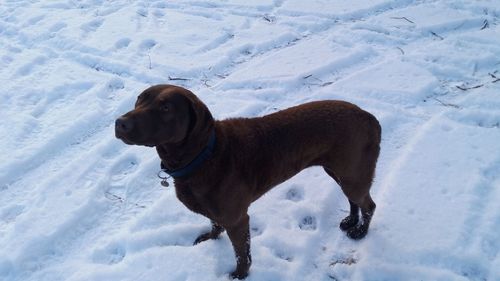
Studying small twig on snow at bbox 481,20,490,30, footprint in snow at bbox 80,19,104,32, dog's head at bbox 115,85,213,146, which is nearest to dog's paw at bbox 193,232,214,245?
dog's head at bbox 115,85,213,146

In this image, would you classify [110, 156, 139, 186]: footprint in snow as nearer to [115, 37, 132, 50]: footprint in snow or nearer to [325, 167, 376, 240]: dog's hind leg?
[325, 167, 376, 240]: dog's hind leg

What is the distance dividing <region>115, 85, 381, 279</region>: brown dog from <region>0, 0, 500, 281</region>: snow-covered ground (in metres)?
0.61

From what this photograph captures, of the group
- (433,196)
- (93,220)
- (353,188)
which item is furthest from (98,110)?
(433,196)

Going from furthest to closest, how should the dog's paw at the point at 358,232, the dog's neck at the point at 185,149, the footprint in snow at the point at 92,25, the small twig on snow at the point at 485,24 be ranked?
the footprint in snow at the point at 92,25 → the small twig on snow at the point at 485,24 → the dog's paw at the point at 358,232 → the dog's neck at the point at 185,149

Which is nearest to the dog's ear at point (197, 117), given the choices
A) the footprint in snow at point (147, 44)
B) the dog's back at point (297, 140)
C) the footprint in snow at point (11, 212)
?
the dog's back at point (297, 140)

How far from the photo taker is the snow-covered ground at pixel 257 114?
3.45 m

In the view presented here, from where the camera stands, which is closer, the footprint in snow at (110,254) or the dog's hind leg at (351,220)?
the footprint in snow at (110,254)

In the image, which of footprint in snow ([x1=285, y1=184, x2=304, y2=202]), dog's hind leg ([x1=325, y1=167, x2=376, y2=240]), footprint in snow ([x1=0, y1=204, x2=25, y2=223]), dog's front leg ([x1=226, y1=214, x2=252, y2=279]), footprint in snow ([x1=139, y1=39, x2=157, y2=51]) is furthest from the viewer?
footprint in snow ([x1=139, y1=39, x2=157, y2=51])

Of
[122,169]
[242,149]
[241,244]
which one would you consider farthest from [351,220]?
[122,169]

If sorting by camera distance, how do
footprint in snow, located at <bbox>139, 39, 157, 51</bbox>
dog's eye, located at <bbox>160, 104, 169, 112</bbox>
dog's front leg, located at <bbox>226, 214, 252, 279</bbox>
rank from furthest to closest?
footprint in snow, located at <bbox>139, 39, 157, 51</bbox>, dog's front leg, located at <bbox>226, 214, 252, 279</bbox>, dog's eye, located at <bbox>160, 104, 169, 112</bbox>

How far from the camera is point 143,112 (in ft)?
7.98

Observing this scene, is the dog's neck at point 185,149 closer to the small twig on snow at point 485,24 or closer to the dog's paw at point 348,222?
the dog's paw at point 348,222

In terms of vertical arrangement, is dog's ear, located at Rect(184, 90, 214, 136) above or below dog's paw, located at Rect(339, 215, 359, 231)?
above

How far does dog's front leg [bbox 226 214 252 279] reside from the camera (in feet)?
9.89
